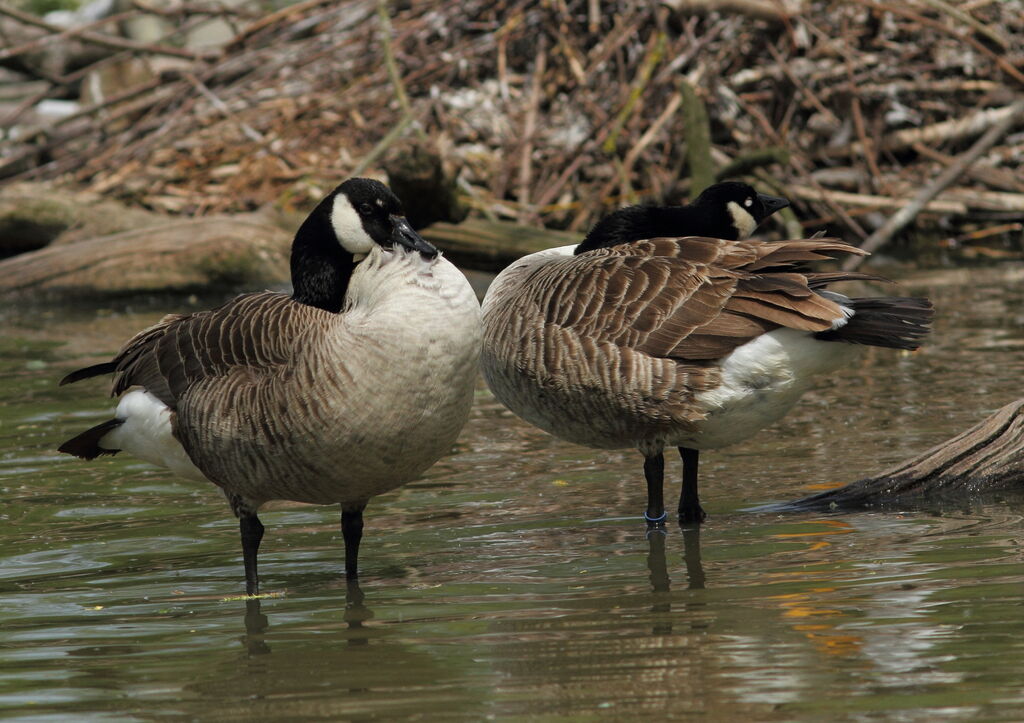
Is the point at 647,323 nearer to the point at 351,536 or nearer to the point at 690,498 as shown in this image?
the point at 690,498

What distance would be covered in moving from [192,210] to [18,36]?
7.98 m

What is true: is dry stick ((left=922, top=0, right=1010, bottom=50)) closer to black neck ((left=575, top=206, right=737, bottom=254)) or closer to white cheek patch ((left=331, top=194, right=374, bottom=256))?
black neck ((left=575, top=206, right=737, bottom=254))

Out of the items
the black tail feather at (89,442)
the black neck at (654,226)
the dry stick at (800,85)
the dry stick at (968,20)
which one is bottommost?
the black tail feather at (89,442)

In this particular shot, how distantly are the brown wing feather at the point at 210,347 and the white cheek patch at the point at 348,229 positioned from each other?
0.34m

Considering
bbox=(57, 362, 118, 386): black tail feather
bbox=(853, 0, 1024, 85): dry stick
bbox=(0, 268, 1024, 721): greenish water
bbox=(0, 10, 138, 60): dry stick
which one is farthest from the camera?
bbox=(0, 10, 138, 60): dry stick

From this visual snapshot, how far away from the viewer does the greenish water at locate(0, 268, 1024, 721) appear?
12.4 ft

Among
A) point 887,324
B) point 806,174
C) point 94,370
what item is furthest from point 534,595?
A: point 806,174

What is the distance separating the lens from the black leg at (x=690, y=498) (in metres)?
6.07

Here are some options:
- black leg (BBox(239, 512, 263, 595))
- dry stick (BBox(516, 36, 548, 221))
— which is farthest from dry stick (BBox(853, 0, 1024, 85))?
black leg (BBox(239, 512, 263, 595))

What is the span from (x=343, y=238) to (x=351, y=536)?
→ 121 centimetres

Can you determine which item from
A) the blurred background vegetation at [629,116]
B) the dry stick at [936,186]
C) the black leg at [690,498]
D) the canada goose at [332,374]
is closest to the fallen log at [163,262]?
the blurred background vegetation at [629,116]

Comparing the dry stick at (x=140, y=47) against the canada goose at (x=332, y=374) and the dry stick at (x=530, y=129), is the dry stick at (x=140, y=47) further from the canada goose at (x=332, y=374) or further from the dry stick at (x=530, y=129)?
the canada goose at (x=332, y=374)

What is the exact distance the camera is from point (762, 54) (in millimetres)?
15500

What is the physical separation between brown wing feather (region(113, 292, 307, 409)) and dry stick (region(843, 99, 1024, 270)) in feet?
29.2
